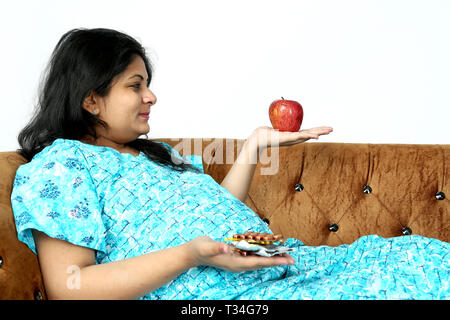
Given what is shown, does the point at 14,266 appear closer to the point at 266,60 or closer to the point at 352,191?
the point at 352,191

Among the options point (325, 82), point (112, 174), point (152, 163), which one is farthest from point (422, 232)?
point (112, 174)

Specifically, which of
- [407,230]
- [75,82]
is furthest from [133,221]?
[407,230]

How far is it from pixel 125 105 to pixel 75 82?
15cm

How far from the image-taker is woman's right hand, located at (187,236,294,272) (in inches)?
35.6

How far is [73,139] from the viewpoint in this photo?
131 centimetres

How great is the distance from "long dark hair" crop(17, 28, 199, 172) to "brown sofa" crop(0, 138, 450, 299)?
27.1 inches

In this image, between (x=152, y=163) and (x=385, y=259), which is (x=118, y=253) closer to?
(x=152, y=163)

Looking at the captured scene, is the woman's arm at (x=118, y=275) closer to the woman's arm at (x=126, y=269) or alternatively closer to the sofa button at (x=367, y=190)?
the woman's arm at (x=126, y=269)

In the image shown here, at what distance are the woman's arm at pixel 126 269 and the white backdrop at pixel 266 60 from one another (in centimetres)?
111

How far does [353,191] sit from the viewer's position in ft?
5.44

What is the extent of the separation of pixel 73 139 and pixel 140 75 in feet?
0.84

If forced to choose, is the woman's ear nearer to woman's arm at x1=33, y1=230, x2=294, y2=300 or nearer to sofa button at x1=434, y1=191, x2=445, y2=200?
woman's arm at x1=33, y1=230, x2=294, y2=300

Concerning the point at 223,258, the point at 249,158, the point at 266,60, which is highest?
the point at 266,60
